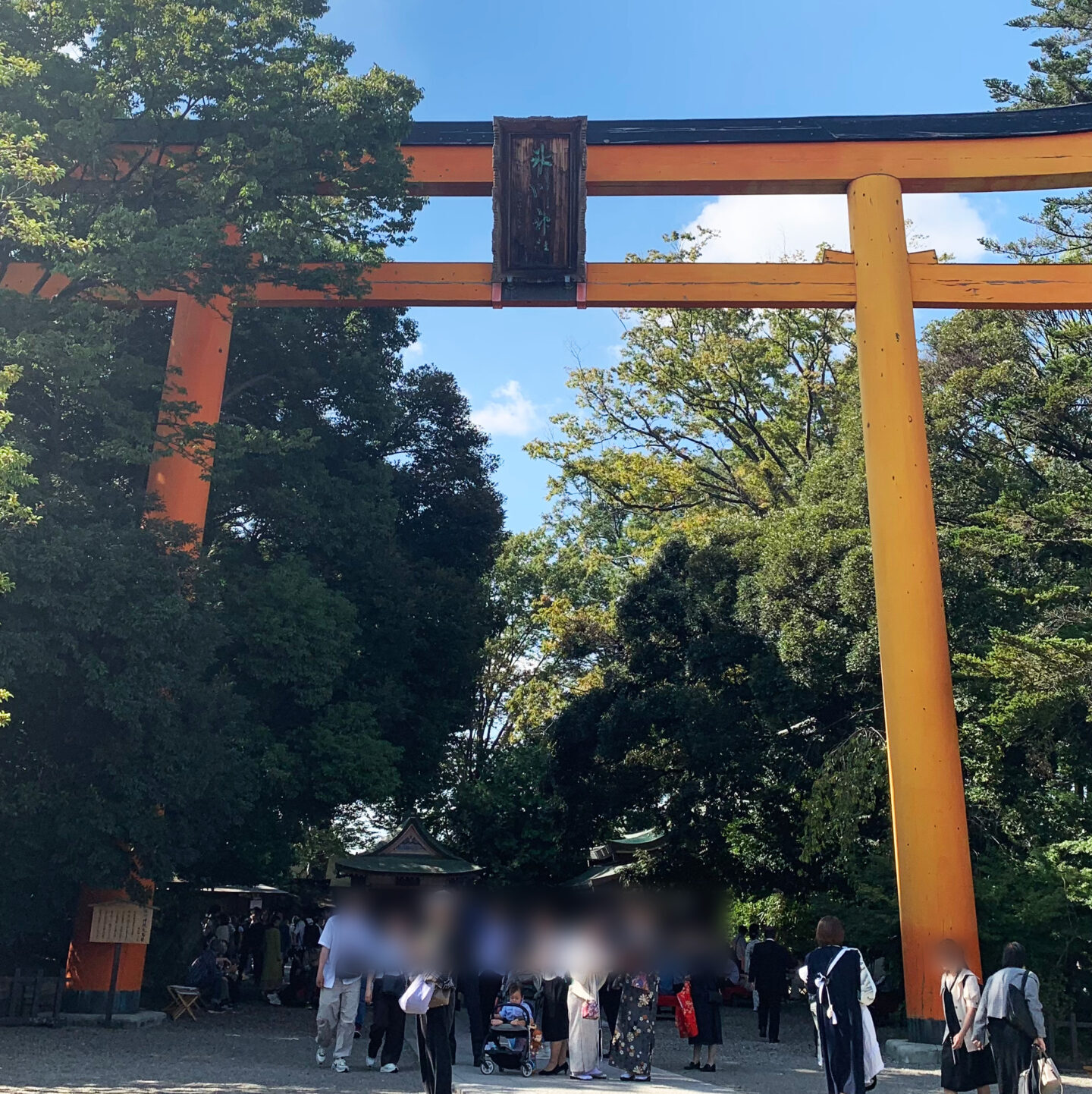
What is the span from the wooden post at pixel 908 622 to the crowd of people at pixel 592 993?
65 cm

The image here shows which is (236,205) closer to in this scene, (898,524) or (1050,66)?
(898,524)

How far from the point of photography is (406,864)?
17.9 meters

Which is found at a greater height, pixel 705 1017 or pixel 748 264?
pixel 748 264

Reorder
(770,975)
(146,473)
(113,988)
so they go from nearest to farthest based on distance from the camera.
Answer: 1. (113,988)
2. (770,975)
3. (146,473)

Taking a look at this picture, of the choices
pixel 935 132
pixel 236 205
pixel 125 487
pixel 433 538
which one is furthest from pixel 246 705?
pixel 935 132

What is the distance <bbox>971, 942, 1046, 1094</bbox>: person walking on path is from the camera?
657cm

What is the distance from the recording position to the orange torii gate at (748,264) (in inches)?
507

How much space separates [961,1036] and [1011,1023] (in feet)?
1.45

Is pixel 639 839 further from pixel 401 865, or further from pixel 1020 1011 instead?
pixel 1020 1011

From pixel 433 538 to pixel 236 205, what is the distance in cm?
921

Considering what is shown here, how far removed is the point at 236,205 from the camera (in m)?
12.2

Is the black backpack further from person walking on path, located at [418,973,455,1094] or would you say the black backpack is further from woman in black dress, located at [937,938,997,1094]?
person walking on path, located at [418,973,455,1094]

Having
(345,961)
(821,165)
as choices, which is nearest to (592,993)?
(345,961)

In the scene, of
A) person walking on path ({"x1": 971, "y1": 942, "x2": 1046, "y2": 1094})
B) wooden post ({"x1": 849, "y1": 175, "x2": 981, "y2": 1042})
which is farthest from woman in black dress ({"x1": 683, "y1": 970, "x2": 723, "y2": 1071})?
person walking on path ({"x1": 971, "y1": 942, "x2": 1046, "y2": 1094})
